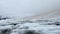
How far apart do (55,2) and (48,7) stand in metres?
0.13

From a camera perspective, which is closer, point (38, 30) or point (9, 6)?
point (38, 30)

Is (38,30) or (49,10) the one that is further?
(49,10)

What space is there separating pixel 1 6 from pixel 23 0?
1.22ft

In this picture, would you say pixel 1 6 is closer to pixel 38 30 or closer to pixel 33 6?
pixel 33 6

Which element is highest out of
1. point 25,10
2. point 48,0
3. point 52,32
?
point 48,0

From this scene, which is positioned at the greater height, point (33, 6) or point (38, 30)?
point (33, 6)

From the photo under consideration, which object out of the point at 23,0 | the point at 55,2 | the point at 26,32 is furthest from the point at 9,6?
the point at 26,32

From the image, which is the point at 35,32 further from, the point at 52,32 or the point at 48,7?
the point at 48,7

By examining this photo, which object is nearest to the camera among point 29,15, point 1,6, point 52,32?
point 52,32

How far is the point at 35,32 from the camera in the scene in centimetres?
63

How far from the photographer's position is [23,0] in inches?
54.5

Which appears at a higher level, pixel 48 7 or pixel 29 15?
pixel 48 7

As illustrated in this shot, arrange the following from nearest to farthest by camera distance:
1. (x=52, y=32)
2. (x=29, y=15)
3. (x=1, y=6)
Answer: (x=52, y=32) < (x=29, y=15) < (x=1, y=6)

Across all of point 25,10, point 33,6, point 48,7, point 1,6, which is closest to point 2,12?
point 1,6
